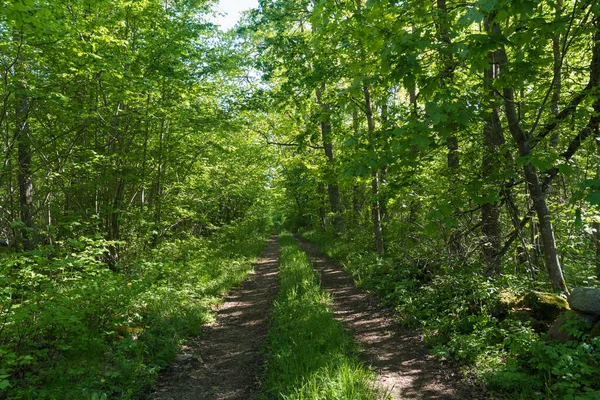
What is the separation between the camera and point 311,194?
67.9ft

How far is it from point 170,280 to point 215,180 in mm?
9447

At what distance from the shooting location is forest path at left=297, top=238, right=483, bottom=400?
4.21 metres

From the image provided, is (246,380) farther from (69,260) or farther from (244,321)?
(69,260)

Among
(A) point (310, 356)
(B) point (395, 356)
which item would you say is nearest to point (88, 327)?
A: (A) point (310, 356)

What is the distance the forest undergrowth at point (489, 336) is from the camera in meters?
3.60

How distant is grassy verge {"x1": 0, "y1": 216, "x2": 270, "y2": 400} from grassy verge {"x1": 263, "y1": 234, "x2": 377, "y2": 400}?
1.65 m

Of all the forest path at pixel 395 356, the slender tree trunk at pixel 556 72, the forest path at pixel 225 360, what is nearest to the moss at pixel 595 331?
the forest path at pixel 395 356

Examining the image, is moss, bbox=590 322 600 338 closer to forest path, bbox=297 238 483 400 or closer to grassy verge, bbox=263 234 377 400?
forest path, bbox=297 238 483 400

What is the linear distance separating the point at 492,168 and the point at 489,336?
2.62 m

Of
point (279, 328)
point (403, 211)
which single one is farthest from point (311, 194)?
point (279, 328)

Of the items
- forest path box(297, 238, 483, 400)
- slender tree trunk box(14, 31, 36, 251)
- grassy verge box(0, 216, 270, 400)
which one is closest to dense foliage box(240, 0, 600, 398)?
forest path box(297, 238, 483, 400)

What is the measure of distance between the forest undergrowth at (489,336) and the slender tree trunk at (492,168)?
1.72ft

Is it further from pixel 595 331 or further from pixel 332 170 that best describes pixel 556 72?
pixel 332 170

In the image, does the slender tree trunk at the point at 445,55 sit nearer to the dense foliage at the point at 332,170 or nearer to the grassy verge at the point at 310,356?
the dense foliage at the point at 332,170
